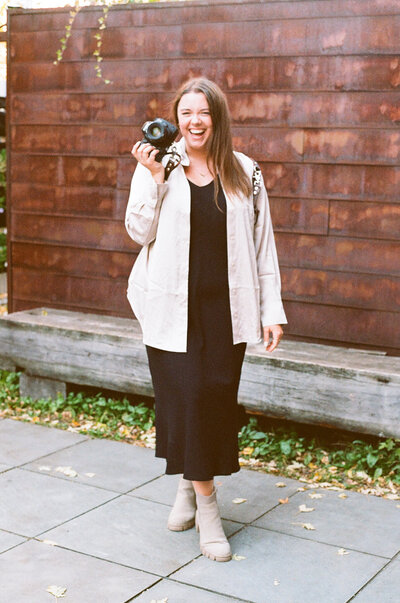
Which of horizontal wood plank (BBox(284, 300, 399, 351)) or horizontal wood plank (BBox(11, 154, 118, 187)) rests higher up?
horizontal wood plank (BBox(11, 154, 118, 187))

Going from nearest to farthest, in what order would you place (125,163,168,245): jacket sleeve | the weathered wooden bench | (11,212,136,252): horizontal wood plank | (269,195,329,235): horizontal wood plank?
1. (125,163,168,245): jacket sleeve
2. the weathered wooden bench
3. (269,195,329,235): horizontal wood plank
4. (11,212,136,252): horizontal wood plank

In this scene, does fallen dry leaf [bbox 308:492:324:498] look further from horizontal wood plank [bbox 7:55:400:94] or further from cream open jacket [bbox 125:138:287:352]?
horizontal wood plank [bbox 7:55:400:94]

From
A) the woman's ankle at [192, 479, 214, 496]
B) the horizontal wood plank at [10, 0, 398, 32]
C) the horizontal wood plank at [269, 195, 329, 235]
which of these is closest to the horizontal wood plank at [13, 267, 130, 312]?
the horizontal wood plank at [269, 195, 329, 235]

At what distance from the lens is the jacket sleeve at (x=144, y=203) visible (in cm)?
357

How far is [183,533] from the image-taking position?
13.3 feet

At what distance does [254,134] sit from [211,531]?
9.03 feet

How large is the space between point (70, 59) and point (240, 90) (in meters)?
1.43

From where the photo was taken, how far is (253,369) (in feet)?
16.9

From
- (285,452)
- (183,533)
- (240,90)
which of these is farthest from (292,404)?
(240,90)

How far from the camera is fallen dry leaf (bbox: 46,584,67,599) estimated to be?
3.44m

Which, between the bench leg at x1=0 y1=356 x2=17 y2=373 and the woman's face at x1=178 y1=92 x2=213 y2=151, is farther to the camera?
the bench leg at x1=0 y1=356 x2=17 y2=373

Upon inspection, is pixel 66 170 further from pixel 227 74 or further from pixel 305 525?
pixel 305 525

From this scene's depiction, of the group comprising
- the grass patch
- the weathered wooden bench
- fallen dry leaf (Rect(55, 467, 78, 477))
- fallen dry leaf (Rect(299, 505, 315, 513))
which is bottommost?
fallen dry leaf (Rect(55, 467, 78, 477))

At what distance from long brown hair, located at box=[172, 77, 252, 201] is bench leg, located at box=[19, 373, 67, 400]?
2837 mm
